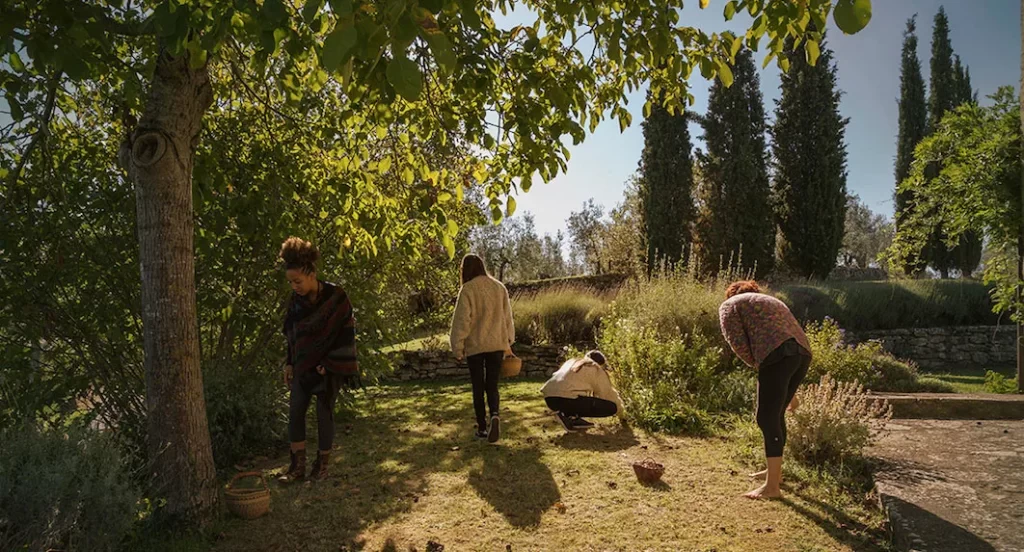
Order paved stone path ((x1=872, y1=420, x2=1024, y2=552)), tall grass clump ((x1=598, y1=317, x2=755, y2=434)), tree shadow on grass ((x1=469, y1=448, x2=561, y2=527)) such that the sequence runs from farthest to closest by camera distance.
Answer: tall grass clump ((x1=598, y1=317, x2=755, y2=434)) → tree shadow on grass ((x1=469, y1=448, x2=561, y2=527)) → paved stone path ((x1=872, y1=420, x2=1024, y2=552))

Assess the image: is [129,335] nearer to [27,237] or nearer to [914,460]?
[27,237]

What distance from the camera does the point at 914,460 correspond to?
4664 mm

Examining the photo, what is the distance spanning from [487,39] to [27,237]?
13.0 feet

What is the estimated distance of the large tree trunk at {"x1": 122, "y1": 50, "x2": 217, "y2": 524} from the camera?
143 inches

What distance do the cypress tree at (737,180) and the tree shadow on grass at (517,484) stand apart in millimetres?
19848

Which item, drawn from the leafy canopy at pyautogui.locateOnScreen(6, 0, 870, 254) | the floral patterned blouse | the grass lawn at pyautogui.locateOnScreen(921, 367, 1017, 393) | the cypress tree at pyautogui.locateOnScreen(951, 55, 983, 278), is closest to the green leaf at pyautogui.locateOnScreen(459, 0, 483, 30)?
the leafy canopy at pyautogui.locateOnScreen(6, 0, 870, 254)

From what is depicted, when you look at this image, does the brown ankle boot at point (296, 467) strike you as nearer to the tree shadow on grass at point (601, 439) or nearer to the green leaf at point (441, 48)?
the tree shadow on grass at point (601, 439)

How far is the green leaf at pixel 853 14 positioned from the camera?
6.79 feet

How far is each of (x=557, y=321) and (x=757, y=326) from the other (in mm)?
9146

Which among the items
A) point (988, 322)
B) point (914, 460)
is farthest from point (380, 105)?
point (988, 322)

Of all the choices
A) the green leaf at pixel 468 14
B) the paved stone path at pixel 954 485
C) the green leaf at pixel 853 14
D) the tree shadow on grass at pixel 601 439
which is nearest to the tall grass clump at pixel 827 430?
the paved stone path at pixel 954 485

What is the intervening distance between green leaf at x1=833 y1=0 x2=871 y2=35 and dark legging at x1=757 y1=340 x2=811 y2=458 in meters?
2.61

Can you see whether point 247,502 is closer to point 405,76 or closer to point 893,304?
point 405,76

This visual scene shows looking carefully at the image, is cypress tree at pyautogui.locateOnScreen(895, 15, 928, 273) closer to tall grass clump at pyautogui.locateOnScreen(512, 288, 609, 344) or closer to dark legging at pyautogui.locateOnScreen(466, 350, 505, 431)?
tall grass clump at pyautogui.locateOnScreen(512, 288, 609, 344)
